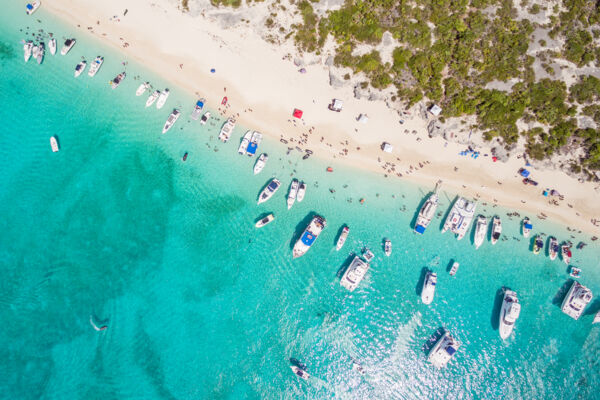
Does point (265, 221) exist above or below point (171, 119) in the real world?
below

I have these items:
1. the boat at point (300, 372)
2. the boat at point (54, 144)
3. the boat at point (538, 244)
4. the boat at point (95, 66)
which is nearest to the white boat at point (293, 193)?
the boat at point (300, 372)

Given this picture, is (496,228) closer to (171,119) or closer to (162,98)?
(171,119)

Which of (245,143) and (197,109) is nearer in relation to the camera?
(245,143)

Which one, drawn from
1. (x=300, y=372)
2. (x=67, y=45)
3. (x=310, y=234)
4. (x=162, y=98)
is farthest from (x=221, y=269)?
(x=67, y=45)

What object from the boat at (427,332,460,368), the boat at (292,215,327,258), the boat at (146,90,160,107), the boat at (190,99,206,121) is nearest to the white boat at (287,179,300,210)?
the boat at (292,215,327,258)

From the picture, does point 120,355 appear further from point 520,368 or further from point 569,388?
point 569,388

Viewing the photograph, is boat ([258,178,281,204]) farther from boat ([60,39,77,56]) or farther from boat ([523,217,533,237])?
boat ([523,217,533,237])

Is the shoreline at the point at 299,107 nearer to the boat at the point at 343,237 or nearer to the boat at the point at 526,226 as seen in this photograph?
the boat at the point at 526,226
